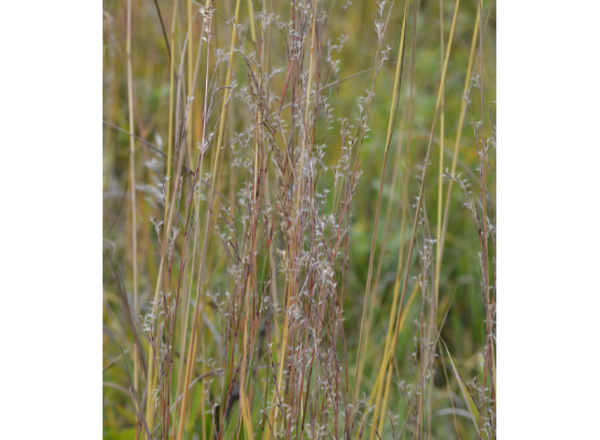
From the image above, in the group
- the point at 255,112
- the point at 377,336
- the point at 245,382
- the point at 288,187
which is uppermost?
the point at 255,112

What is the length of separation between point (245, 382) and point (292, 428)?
0.11 meters

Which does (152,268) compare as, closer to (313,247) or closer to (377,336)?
(377,336)

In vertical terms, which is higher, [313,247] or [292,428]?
[313,247]

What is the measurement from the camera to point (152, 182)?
5.64 feet

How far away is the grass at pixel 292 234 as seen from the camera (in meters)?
0.74

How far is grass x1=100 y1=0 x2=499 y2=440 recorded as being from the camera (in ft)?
2.44

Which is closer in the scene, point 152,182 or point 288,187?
point 288,187

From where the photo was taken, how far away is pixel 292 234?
726 millimetres
